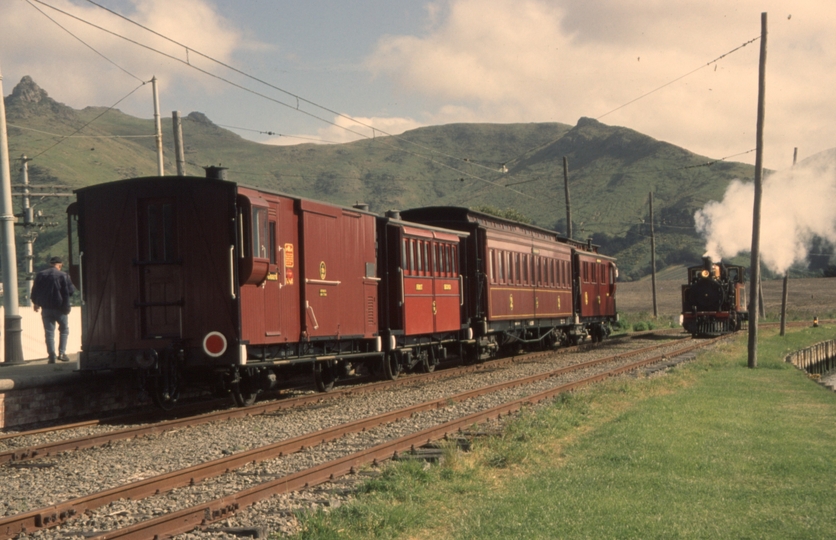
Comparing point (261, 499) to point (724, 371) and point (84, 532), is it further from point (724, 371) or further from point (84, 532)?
point (724, 371)

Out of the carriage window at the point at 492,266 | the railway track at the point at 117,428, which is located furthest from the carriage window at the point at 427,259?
the railway track at the point at 117,428

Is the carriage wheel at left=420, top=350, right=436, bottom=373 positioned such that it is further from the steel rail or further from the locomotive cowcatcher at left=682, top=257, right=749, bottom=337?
the locomotive cowcatcher at left=682, top=257, right=749, bottom=337

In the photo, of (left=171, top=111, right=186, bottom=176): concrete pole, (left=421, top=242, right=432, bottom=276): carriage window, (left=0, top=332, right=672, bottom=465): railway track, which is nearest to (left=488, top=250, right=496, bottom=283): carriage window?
(left=421, top=242, right=432, bottom=276): carriage window

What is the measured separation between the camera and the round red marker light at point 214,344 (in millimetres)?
13242

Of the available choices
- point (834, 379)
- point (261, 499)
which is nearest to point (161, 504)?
point (261, 499)

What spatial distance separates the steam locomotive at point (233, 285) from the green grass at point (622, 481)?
443cm

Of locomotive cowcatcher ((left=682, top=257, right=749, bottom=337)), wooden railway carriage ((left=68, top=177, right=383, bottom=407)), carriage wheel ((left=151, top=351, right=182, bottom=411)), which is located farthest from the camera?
locomotive cowcatcher ((left=682, top=257, right=749, bottom=337))

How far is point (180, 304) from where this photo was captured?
13609mm

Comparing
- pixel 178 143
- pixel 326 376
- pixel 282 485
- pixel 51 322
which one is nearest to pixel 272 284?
pixel 326 376

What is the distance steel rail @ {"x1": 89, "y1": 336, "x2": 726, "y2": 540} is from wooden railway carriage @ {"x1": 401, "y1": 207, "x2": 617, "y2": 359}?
9.57 m

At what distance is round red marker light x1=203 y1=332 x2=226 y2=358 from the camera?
13242mm

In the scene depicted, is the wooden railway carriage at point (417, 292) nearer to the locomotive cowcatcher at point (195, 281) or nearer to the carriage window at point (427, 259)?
the carriage window at point (427, 259)

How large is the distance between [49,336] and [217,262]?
5.74m

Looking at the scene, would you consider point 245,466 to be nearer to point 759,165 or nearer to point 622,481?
point 622,481
